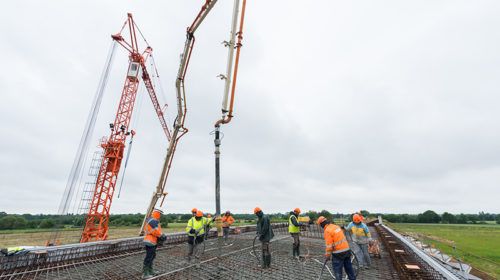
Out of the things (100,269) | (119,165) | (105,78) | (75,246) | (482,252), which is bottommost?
(482,252)

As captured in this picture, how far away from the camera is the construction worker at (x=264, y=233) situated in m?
8.45

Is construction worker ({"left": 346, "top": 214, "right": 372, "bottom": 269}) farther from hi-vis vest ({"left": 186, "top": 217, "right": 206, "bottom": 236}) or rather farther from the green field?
the green field

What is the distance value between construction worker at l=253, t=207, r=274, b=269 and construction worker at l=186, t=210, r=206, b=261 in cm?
275

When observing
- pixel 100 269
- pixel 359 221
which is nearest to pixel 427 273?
pixel 359 221

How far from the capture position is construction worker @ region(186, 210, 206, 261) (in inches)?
389

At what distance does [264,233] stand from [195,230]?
325 centimetres

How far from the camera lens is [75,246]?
10.0 metres

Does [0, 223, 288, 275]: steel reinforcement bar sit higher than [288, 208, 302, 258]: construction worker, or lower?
lower

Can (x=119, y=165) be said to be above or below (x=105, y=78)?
below

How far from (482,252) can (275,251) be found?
52.9 m

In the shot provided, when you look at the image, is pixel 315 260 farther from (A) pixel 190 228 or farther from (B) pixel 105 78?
(B) pixel 105 78

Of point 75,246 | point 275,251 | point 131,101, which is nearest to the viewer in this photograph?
point 75,246

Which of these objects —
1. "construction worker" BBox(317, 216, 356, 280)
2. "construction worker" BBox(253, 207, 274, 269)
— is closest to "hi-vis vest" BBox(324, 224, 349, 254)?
"construction worker" BBox(317, 216, 356, 280)

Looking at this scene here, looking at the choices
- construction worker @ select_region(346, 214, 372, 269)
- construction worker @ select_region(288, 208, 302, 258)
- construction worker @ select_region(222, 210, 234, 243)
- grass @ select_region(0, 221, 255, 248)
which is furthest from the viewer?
grass @ select_region(0, 221, 255, 248)
